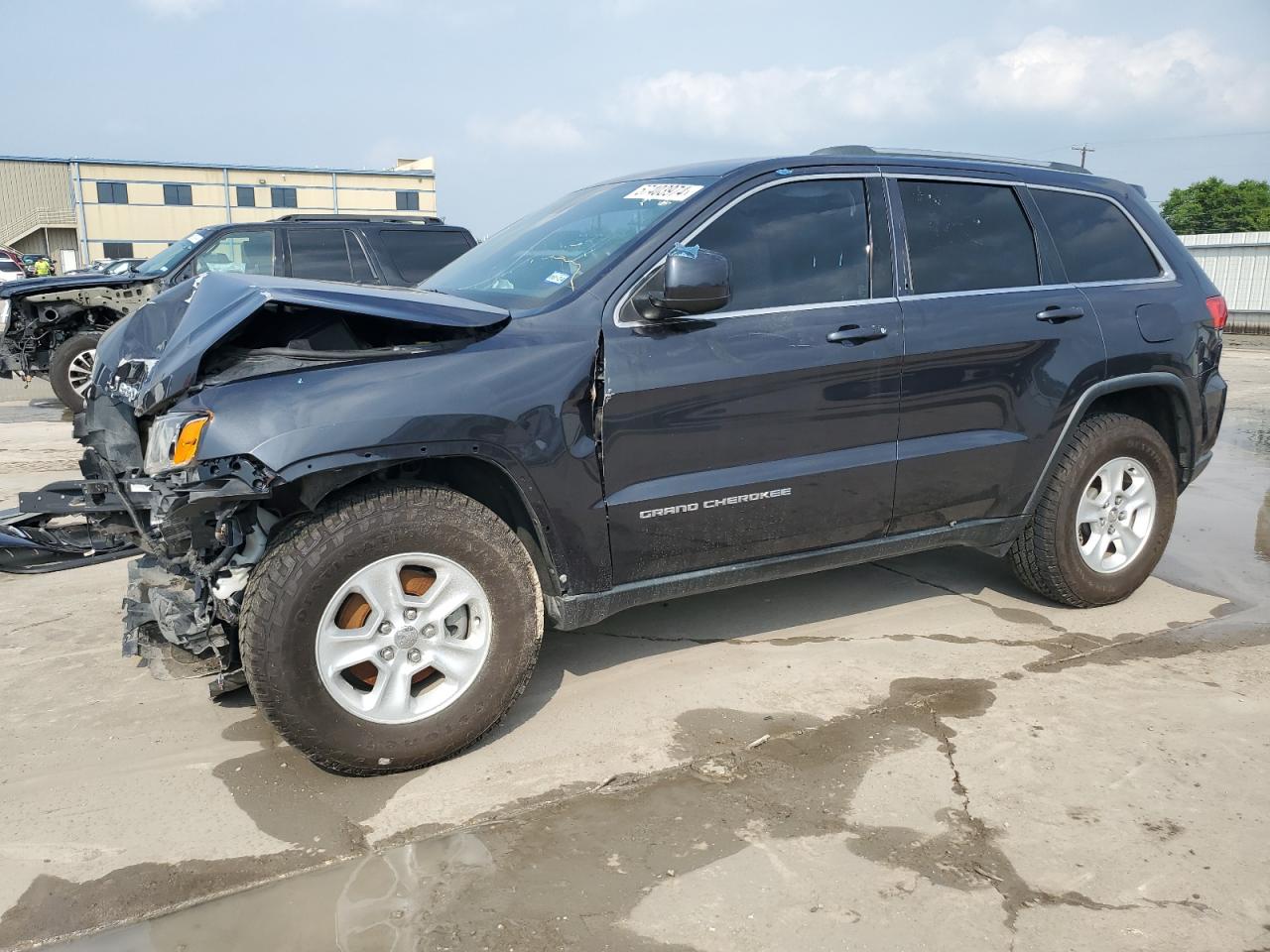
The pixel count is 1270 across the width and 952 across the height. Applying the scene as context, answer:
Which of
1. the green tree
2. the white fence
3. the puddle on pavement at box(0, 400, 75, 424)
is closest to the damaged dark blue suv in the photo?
the puddle on pavement at box(0, 400, 75, 424)

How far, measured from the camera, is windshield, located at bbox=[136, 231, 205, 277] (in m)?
9.98

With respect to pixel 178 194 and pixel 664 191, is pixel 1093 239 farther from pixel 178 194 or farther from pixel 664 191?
pixel 178 194

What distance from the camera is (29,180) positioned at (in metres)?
54.4

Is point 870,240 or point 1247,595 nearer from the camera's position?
point 870,240

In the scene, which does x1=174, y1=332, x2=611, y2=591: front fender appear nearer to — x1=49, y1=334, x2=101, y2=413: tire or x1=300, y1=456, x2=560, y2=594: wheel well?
x1=300, y1=456, x2=560, y2=594: wheel well

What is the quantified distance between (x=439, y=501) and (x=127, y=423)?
119 cm

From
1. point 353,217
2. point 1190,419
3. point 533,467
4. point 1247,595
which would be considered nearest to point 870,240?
point 533,467

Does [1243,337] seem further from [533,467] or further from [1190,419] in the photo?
[533,467]

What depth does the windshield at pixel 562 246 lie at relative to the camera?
11.7ft

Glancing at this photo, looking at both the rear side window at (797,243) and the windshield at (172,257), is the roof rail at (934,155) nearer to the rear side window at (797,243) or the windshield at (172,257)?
the rear side window at (797,243)

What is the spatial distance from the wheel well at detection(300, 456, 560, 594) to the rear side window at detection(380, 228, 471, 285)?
644 cm

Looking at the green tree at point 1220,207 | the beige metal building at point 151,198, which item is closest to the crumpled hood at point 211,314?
the beige metal building at point 151,198

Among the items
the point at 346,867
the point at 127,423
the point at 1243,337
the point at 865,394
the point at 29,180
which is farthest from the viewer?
the point at 29,180

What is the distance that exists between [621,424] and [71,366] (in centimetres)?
932
